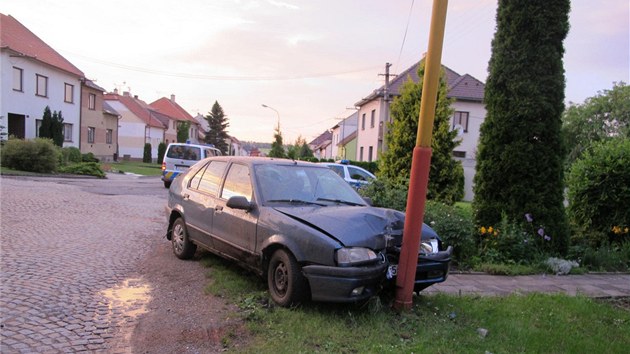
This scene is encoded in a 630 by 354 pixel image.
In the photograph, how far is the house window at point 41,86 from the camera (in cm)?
2934

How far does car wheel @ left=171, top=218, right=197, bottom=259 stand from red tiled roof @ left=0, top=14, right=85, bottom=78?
2539 cm

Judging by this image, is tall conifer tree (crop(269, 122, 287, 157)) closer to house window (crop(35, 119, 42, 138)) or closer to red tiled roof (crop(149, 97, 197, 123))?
house window (crop(35, 119, 42, 138))

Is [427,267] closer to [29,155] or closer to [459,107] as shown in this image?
[29,155]

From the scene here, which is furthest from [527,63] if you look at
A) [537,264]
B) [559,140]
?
[537,264]

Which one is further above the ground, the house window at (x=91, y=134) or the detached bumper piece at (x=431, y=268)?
the house window at (x=91, y=134)

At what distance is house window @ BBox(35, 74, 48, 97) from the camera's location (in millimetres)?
29344

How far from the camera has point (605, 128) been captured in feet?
118

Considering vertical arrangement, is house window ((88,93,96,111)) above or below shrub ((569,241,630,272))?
above

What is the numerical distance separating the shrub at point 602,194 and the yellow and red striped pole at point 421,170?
6319 millimetres

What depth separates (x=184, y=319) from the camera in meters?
4.44

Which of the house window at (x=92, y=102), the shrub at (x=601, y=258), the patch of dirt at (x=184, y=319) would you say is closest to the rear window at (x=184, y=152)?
the patch of dirt at (x=184, y=319)

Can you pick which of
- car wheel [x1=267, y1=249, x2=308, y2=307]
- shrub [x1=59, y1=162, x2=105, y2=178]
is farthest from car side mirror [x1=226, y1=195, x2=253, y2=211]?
shrub [x1=59, y1=162, x2=105, y2=178]

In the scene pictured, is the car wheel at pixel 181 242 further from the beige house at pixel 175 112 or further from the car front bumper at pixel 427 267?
the beige house at pixel 175 112

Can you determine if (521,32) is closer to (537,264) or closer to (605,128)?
(537,264)
